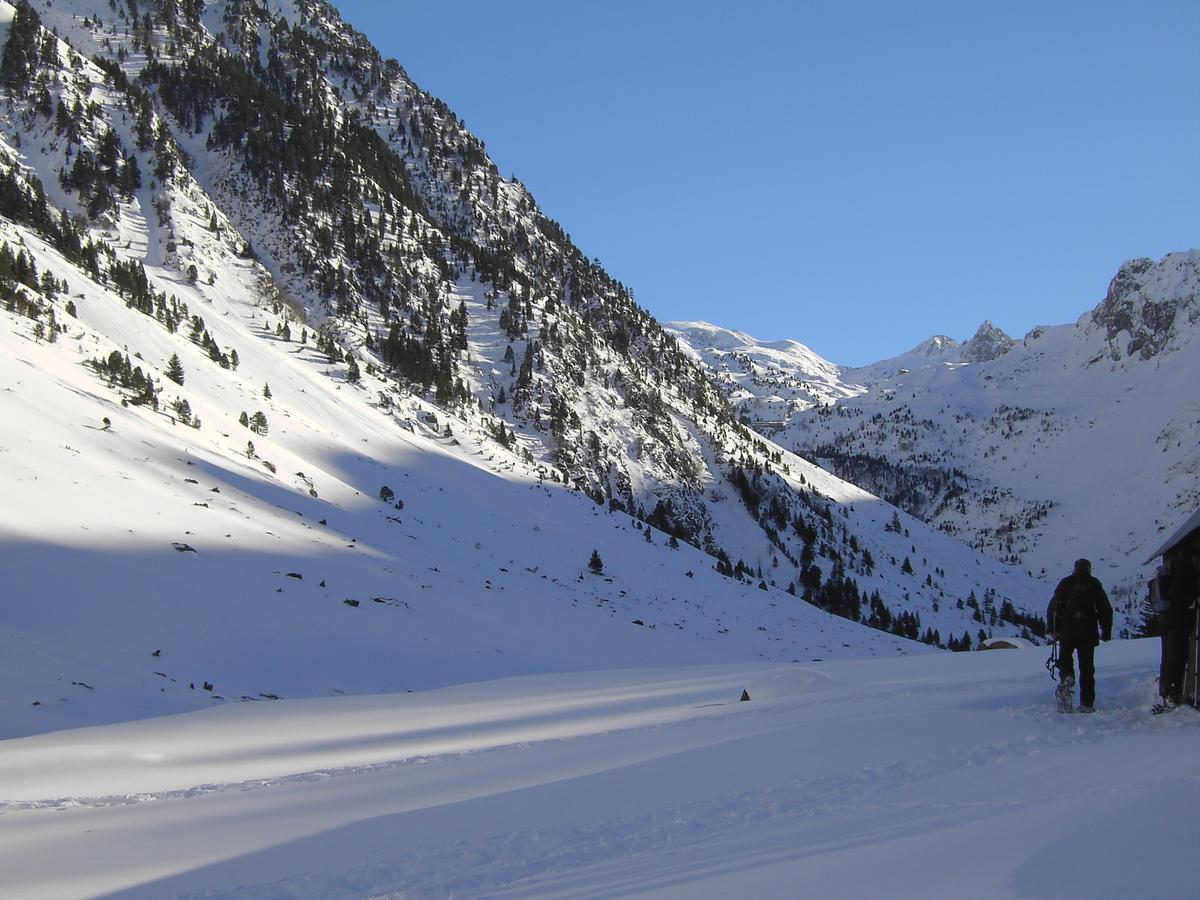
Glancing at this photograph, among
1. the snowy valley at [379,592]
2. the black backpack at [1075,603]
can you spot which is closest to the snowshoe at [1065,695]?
the snowy valley at [379,592]

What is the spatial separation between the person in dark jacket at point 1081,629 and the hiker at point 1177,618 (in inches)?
23.4

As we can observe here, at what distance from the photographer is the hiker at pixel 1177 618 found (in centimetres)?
965

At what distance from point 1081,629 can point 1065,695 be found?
83 centimetres

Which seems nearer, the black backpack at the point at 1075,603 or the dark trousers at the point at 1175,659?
the dark trousers at the point at 1175,659

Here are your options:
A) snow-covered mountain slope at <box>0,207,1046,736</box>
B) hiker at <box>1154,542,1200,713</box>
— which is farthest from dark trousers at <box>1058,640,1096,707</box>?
snow-covered mountain slope at <box>0,207,1046,736</box>

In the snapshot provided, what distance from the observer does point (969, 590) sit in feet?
336

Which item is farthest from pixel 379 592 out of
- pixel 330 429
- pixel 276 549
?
pixel 330 429

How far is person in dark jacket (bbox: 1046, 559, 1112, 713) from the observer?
33.5 ft

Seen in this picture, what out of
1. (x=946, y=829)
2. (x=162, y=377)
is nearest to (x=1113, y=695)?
(x=946, y=829)

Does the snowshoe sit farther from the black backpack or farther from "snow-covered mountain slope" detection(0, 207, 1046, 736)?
"snow-covered mountain slope" detection(0, 207, 1046, 736)

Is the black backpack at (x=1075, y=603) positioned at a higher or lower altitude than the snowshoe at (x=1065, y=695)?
higher

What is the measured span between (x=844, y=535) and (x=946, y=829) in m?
95.3

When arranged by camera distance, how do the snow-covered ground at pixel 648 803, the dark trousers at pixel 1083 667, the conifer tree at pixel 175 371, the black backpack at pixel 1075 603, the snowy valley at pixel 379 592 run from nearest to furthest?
the snow-covered ground at pixel 648 803, the snowy valley at pixel 379 592, the dark trousers at pixel 1083 667, the black backpack at pixel 1075 603, the conifer tree at pixel 175 371

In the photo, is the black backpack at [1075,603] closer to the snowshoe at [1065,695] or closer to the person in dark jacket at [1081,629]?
the person in dark jacket at [1081,629]
